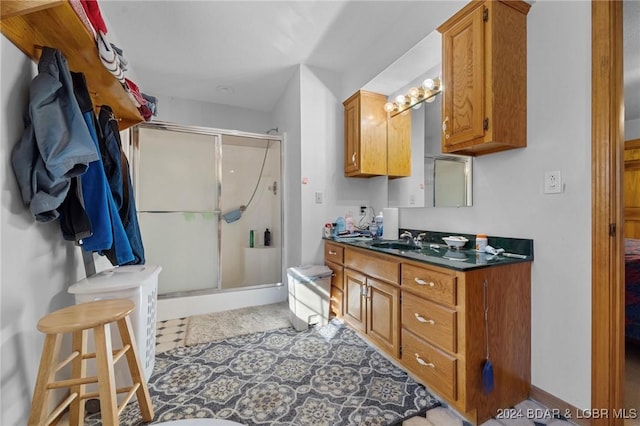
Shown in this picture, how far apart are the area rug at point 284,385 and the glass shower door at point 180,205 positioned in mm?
1167

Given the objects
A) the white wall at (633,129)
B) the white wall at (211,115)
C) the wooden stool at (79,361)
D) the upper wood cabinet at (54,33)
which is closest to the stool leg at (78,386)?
the wooden stool at (79,361)

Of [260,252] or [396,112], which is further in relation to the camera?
[260,252]

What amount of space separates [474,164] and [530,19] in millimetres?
811

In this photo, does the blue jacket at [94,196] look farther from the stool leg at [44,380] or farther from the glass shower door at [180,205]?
the glass shower door at [180,205]

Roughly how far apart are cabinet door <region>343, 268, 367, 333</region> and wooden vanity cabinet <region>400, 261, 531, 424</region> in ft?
1.60

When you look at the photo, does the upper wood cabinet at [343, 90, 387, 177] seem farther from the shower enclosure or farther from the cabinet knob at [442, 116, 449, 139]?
the shower enclosure

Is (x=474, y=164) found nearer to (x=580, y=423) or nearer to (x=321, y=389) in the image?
(x=580, y=423)

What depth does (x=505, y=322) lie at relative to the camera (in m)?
1.39

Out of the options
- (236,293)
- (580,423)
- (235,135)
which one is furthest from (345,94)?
(580,423)

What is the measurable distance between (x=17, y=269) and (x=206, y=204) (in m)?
2.04

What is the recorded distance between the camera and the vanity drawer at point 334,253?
2.38m

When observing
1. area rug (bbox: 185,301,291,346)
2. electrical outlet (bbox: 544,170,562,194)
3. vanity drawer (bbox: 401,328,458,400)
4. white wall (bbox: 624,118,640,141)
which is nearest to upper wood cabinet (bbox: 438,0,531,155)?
electrical outlet (bbox: 544,170,562,194)

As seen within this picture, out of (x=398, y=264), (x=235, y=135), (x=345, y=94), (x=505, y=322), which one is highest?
(x=345, y=94)

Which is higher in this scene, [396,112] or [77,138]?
[396,112]
